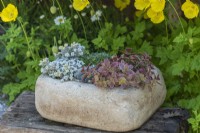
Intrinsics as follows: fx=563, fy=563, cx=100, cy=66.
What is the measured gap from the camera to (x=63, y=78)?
353 cm

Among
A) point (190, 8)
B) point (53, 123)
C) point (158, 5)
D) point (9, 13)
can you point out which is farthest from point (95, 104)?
point (9, 13)

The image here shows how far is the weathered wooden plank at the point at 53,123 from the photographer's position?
3.53 metres

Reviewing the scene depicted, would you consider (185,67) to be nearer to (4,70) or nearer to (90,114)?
(90,114)

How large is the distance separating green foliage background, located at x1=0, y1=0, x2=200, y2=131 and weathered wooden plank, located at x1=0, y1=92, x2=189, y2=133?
0.12 metres

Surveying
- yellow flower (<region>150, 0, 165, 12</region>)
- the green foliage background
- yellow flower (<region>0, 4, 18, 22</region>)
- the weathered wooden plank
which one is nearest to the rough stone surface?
the weathered wooden plank

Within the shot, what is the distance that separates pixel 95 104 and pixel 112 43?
1121mm

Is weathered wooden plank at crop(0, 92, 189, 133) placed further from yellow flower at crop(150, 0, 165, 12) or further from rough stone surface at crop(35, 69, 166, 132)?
yellow flower at crop(150, 0, 165, 12)

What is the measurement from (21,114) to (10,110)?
108 millimetres

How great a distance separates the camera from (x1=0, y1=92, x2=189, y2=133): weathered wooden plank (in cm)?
353

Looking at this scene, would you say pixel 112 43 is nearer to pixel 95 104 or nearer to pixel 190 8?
pixel 190 8

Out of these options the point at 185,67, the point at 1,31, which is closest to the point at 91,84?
the point at 185,67

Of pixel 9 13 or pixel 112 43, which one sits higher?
pixel 9 13

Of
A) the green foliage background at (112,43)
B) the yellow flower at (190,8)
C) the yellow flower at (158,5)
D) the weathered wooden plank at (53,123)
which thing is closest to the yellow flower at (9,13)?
the green foliage background at (112,43)

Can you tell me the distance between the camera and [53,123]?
11.9 ft
